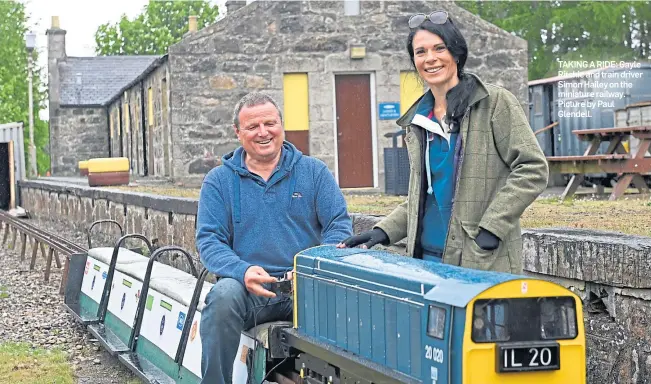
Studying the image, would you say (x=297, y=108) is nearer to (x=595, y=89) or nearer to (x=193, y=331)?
→ (x=595, y=89)

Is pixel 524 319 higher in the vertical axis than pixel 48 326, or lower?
higher

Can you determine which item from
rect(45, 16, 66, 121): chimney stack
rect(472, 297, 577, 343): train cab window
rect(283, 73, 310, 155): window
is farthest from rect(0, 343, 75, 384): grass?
rect(45, 16, 66, 121): chimney stack

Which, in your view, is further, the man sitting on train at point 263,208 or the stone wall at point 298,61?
the stone wall at point 298,61

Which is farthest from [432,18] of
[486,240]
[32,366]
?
[32,366]

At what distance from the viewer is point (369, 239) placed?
17.0ft

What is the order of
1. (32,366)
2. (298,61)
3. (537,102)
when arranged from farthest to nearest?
(537,102), (298,61), (32,366)

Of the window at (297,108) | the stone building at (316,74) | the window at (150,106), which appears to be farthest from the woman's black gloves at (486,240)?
the window at (150,106)

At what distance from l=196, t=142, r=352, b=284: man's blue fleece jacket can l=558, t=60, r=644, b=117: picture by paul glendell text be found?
78.9 ft

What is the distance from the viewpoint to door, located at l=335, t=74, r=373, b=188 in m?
23.9

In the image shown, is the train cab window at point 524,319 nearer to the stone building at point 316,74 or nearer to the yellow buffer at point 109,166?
the stone building at point 316,74

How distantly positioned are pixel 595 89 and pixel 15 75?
143 feet

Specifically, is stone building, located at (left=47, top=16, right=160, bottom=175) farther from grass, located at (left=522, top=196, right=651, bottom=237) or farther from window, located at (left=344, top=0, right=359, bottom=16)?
grass, located at (left=522, top=196, right=651, bottom=237)

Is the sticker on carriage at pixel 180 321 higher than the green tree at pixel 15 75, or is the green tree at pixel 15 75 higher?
the green tree at pixel 15 75

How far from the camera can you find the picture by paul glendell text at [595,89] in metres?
29.1
